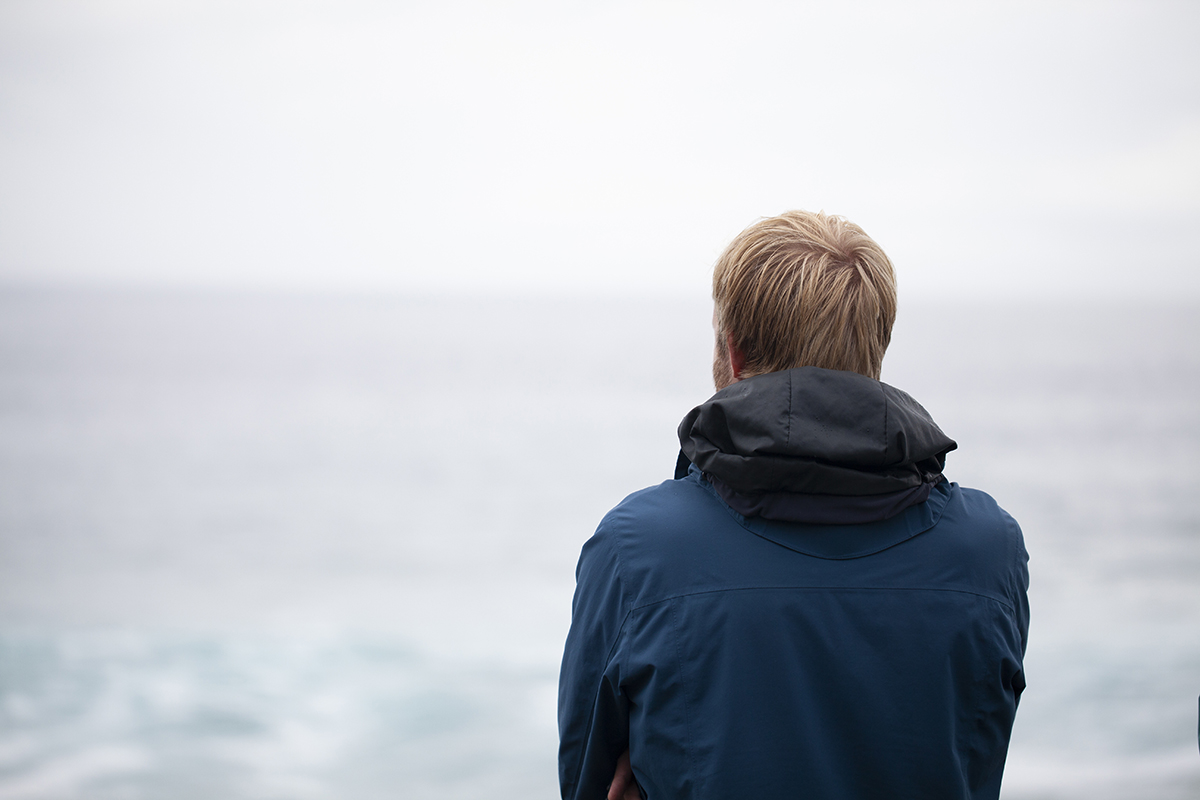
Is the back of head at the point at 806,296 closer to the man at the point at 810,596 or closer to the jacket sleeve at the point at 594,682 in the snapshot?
the man at the point at 810,596

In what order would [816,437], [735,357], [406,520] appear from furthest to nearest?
[406,520] → [735,357] → [816,437]

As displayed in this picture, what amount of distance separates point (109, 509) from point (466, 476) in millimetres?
5512

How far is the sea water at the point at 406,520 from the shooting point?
5.31m

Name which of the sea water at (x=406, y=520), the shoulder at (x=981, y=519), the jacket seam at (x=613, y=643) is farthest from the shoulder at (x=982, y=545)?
the sea water at (x=406, y=520)

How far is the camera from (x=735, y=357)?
0.82 m

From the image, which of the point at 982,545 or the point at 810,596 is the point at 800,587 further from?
the point at 982,545

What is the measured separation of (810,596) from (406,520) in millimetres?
12940

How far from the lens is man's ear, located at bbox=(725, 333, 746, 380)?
82 centimetres

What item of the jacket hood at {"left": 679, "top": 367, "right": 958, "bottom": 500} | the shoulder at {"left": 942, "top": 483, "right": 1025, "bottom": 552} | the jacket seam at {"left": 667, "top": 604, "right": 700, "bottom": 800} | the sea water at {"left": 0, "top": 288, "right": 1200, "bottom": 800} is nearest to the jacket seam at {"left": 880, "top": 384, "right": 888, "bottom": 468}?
the jacket hood at {"left": 679, "top": 367, "right": 958, "bottom": 500}

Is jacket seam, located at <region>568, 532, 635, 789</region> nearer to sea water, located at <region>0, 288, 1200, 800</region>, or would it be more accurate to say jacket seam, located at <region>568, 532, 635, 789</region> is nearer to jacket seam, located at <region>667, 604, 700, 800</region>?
jacket seam, located at <region>667, 604, 700, 800</region>

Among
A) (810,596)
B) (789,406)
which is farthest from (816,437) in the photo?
(810,596)

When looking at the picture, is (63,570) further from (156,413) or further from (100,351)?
(100,351)

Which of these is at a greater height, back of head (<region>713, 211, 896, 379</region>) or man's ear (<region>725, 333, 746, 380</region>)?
back of head (<region>713, 211, 896, 379</region>)

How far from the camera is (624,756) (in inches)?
33.1
